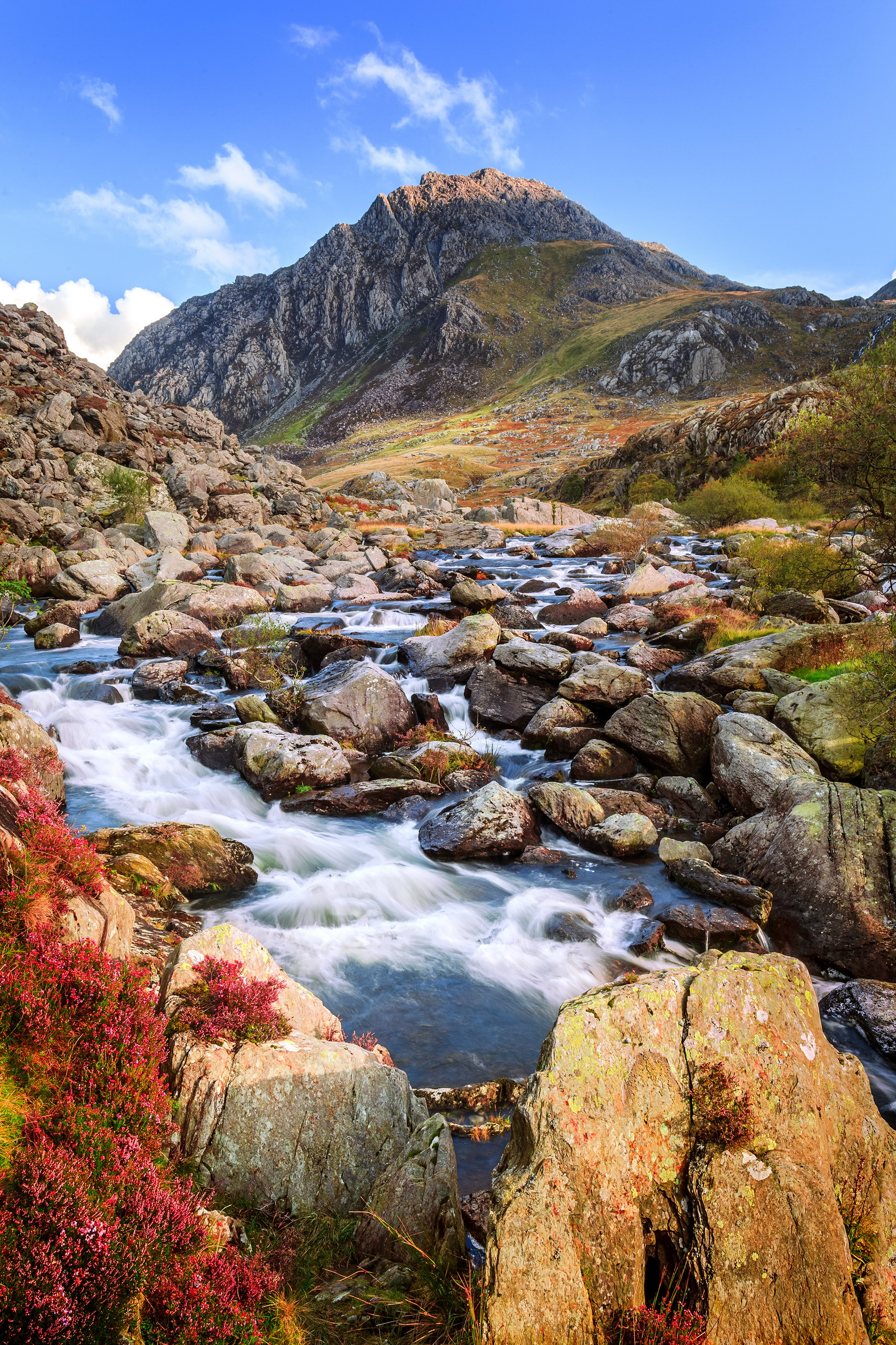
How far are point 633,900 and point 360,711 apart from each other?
27.3 ft

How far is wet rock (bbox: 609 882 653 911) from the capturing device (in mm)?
10953

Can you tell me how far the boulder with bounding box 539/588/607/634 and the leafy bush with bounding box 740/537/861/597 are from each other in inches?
255

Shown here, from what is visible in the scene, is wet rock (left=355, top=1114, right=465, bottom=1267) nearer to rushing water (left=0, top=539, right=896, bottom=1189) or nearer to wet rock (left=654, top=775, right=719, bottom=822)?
rushing water (left=0, top=539, right=896, bottom=1189)

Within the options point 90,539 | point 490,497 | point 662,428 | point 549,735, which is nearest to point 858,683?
point 549,735

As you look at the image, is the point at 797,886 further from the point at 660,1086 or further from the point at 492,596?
the point at 492,596

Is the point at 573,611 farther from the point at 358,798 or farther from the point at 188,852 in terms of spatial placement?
the point at 188,852

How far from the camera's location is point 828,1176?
13.4ft

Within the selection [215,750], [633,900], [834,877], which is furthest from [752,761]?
[215,750]

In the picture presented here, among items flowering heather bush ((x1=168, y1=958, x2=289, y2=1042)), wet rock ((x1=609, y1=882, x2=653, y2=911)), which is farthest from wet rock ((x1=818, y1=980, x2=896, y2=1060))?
flowering heather bush ((x1=168, y1=958, x2=289, y2=1042))

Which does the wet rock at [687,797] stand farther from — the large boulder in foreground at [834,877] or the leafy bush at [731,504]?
the leafy bush at [731,504]

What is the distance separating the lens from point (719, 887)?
1078cm

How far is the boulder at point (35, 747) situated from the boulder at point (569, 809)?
29.5ft

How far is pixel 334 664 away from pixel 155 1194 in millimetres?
16319

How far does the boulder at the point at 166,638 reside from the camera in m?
Result: 22.0
